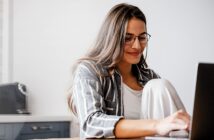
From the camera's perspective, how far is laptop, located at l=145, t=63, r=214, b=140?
87cm

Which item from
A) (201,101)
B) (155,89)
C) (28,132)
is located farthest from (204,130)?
(28,132)

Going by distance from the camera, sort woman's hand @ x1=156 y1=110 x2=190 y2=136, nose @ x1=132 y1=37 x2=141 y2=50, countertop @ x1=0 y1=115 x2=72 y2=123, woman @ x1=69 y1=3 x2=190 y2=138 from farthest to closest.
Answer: countertop @ x1=0 y1=115 x2=72 y2=123 < nose @ x1=132 y1=37 x2=141 y2=50 < woman @ x1=69 y1=3 x2=190 y2=138 < woman's hand @ x1=156 y1=110 x2=190 y2=136

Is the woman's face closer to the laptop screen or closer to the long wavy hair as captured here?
the long wavy hair

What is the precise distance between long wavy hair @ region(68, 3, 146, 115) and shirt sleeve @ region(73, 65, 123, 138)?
0.11 meters

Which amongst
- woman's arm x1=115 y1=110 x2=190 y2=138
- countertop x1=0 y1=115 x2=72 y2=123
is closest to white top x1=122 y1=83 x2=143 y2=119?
woman's arm x1=115 y1=110 x2=190 y2=138

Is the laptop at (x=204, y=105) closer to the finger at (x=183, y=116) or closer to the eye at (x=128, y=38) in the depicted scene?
the finger at (x=183, y=116)

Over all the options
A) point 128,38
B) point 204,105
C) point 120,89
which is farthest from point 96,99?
point 204,105

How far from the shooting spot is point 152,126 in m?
1.11

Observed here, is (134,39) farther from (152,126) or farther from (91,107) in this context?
(152,126)

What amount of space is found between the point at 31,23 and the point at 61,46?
0.28 metres

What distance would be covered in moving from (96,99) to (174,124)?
372mm

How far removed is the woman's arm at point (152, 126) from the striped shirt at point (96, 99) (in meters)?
0.04

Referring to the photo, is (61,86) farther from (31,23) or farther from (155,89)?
(155,89)

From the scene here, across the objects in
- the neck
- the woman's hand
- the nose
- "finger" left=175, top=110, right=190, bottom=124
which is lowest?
the woman's hand
